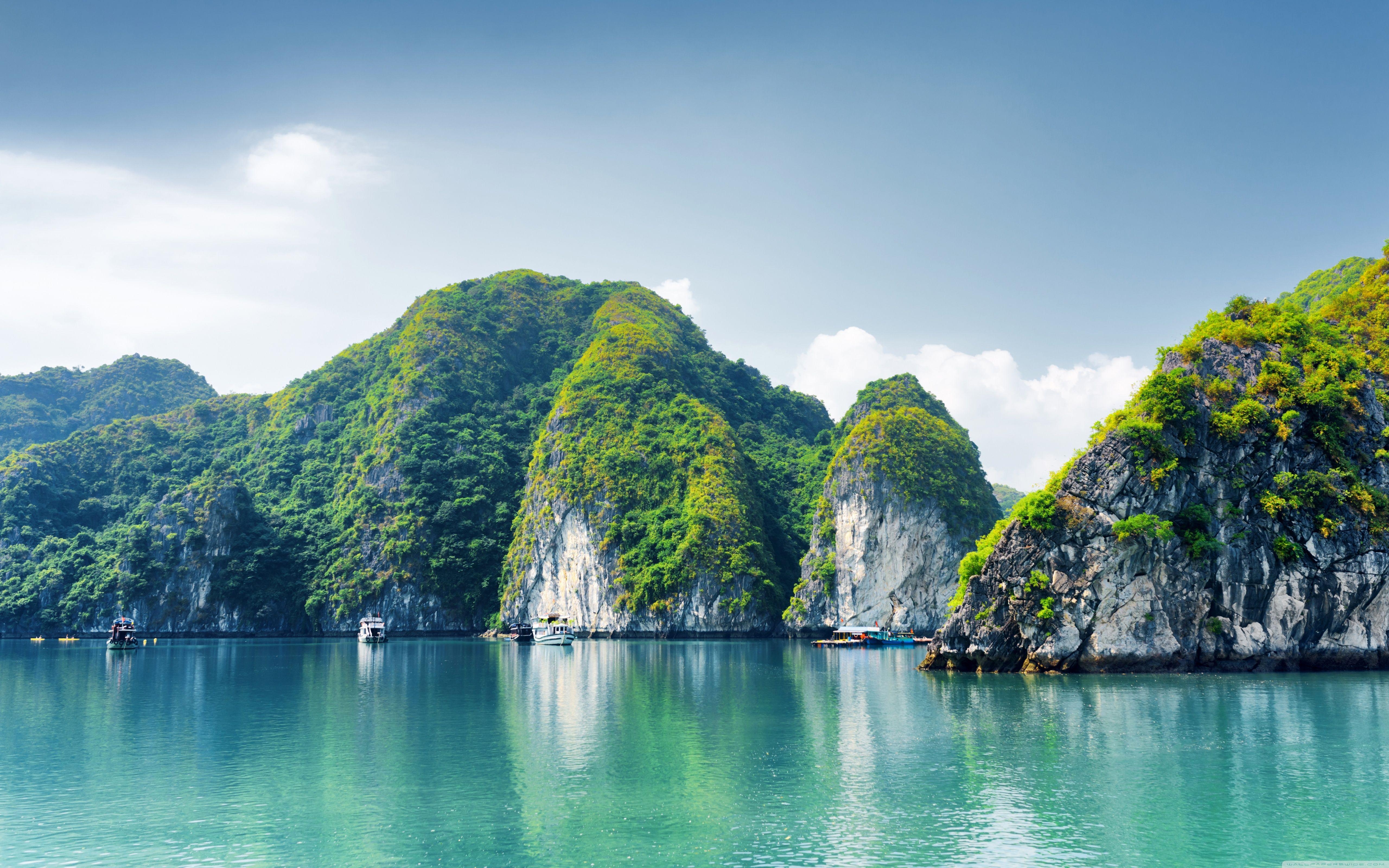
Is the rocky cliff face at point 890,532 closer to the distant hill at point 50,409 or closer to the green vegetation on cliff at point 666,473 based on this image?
the green vegetation on cliff at point 666,473

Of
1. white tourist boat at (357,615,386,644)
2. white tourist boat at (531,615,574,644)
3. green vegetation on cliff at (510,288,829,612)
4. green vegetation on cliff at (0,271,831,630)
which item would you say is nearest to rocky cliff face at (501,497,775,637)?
green vegetation on cliff at (510,288,829,612)

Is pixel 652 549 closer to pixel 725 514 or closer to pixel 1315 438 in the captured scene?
pixel 725 514

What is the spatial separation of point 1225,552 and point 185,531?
129 metres

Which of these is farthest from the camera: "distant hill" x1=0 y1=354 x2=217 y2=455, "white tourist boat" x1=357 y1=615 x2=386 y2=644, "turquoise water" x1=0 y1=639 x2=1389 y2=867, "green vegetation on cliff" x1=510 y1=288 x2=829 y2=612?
"distant hill" x1=0 y1=354 x2=217 y2=455

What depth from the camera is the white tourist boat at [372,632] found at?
105750mm

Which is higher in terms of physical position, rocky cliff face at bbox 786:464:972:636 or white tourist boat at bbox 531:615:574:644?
rocky cliff face at bbox 786:464:972:636

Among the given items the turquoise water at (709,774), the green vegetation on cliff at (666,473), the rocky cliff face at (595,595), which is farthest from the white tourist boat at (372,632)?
the turquoise water at (709,774)

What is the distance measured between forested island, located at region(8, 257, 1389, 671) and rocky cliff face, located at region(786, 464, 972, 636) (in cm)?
35

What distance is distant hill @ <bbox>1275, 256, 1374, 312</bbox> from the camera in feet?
276

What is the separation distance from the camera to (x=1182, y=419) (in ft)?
177

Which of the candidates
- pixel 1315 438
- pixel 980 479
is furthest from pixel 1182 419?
pixel 980 479

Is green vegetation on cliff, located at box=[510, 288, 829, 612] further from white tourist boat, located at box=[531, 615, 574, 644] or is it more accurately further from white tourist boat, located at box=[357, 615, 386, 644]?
white tourist boat, located at box=[357, 615, 386, 644]

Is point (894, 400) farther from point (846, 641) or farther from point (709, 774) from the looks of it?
point (709, 774)

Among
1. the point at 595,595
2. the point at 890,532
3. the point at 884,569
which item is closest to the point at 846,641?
the point at 884,569
